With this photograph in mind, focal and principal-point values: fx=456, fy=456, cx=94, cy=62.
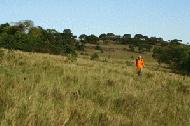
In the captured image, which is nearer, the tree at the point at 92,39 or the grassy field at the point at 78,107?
the grassy field at the point at 78,107

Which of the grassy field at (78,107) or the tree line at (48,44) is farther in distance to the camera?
the tree line at (48,44)

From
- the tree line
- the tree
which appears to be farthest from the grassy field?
the tree

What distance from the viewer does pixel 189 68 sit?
78.1 m

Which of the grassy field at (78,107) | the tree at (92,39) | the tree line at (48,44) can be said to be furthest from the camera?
the tree at (92,39)

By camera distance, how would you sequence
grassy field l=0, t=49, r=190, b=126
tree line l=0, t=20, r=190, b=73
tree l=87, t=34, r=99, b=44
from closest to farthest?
grassy field l=0, t=49, r=190, b=126 < tree line l=0, t=20, r=190, b=73 < tree l=87, t=34, r=99, b=44

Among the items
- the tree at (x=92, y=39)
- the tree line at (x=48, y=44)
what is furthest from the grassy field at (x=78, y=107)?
the tree at (x=92, y=39)

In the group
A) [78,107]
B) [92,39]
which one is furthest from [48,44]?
[78,107]

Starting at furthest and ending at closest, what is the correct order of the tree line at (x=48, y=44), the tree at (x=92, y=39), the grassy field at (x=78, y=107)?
1. the tree at (x=92, y=39)
2. the tree line at (x=48, y=44)
3. the grassy field at (x=78, y=107)

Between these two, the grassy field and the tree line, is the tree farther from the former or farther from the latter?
the grassy field

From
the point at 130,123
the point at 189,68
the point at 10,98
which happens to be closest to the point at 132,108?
the point at 130,123

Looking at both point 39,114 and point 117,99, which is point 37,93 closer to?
point 39,114

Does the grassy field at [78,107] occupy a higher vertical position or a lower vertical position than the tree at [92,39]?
higher

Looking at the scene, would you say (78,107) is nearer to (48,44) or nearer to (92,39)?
(48,44)

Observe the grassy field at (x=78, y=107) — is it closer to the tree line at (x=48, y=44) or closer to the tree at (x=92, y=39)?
the tree line at (x=48, y=44)
